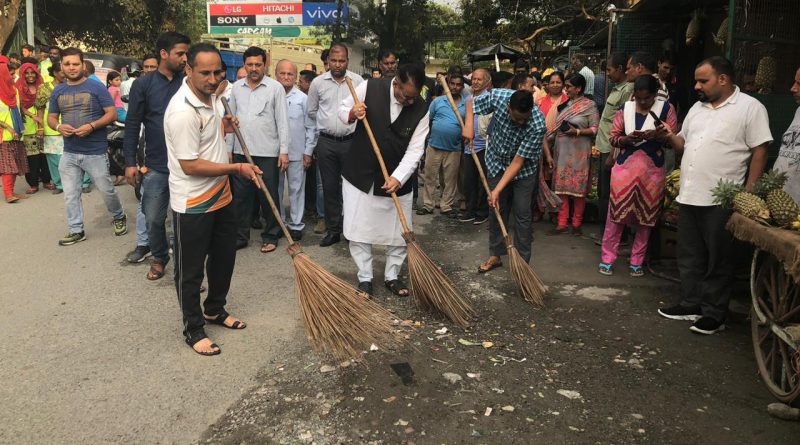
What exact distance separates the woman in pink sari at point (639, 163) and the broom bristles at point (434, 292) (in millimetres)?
1823

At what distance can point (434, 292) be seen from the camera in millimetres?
4410

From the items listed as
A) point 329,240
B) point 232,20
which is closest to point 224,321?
point 329,240

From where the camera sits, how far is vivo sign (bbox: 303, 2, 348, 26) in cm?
3022

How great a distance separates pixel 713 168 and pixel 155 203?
452 centimetres

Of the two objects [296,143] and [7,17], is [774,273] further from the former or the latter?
[7,17]

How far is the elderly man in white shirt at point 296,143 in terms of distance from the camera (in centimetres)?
663

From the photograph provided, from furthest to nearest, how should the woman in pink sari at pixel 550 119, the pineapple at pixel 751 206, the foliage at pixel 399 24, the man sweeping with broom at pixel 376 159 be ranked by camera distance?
the foliage at pixel 399 24 → the woman in pink sari at pixel 550 119 → the man sweeping with broom at pixel 376 159 → the pineapple at pixel 751 206

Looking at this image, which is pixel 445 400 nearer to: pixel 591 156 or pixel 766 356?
pixel 766 356

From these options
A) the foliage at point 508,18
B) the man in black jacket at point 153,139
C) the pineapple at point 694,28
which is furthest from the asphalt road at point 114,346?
the foliage at point 508,18

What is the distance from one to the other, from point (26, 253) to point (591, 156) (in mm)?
6209

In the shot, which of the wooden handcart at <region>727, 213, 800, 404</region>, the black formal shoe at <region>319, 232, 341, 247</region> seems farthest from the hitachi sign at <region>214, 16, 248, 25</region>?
the wooden handcart at <region>727, 213, 800, 404</region>

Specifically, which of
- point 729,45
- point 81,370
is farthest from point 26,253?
point 729,45

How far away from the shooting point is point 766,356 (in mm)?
3656

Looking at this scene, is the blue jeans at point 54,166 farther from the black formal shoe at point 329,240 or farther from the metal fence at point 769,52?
the metal fence at point 769,52
